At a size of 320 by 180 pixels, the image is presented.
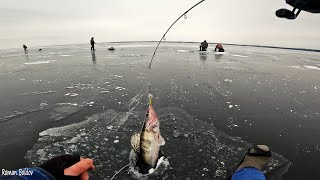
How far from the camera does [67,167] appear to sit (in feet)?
7.75

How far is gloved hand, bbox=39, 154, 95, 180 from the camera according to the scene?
2.13m

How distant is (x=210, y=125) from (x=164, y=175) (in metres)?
2.56

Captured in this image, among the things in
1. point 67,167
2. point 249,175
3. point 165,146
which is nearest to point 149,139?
point 67,167

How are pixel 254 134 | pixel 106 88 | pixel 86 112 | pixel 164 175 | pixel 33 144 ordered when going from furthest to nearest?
pixel 106 88 < pixel 86 112 < pixel 254 134 < pixel 33 144 < pixel 164 175

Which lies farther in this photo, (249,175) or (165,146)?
(165,146)

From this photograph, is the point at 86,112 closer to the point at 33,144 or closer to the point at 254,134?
the point at 33,144

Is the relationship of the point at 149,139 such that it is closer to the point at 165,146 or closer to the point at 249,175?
the point at 249,175

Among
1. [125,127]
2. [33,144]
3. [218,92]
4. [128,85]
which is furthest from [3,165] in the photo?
[218,92]

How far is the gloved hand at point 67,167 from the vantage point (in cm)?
213

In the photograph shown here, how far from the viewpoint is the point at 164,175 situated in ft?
14.0

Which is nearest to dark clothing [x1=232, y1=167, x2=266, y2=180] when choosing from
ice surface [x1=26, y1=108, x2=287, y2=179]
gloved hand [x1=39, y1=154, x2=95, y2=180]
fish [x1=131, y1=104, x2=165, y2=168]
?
ice surface [x1=26, y1=108, x2=287, y2=179]

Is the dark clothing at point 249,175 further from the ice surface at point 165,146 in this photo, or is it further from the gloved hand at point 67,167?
the gloved hand at point 67,167

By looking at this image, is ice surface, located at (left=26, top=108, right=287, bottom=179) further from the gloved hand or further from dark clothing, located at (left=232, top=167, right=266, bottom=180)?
the gloved hand

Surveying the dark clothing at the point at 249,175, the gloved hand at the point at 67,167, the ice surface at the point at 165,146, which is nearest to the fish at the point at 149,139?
the ice surface at the point at 165,146
